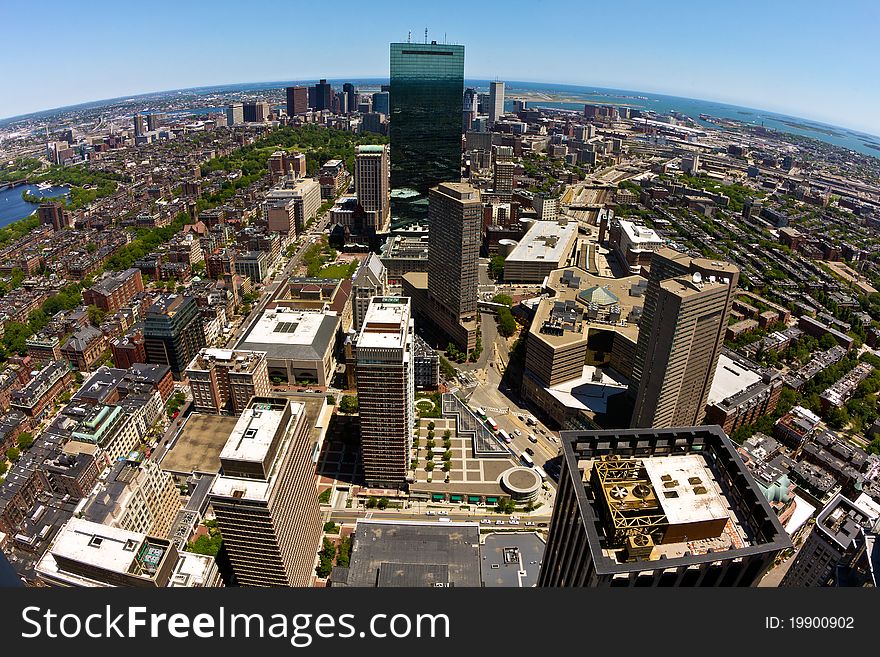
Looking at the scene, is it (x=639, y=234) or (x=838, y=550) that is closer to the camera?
(x=838, y=550)

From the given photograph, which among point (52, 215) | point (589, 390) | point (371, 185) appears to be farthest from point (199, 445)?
point (52, 215)

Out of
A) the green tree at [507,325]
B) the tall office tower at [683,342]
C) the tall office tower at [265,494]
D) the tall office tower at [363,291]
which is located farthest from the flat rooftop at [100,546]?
the green tree at [507,325]

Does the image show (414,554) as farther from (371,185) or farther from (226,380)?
(371,185)

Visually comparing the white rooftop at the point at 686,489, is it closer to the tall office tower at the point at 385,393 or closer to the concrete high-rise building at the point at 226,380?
the tall office tower at the point at 385,393

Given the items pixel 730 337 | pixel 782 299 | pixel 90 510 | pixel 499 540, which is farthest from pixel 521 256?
pixel 90 510

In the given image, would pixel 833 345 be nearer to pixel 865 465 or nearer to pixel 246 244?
pixel 865 465
